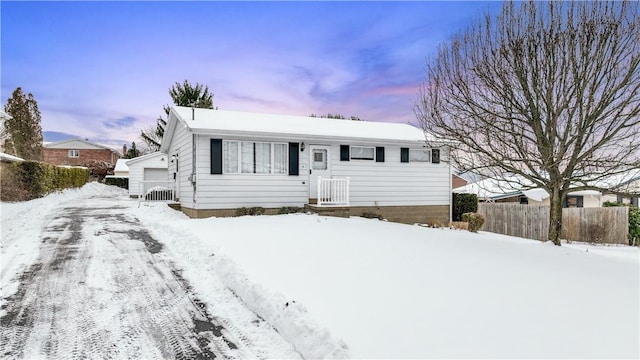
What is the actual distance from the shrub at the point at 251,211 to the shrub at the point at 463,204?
8771mm

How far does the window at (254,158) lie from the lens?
1163cm

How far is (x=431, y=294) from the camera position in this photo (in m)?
3.91

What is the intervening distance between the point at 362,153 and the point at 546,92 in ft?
21.4

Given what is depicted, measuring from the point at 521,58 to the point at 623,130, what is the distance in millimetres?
2653

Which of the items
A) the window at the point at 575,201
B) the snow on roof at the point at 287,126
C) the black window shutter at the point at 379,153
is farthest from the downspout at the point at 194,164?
the window at the point at 575,201

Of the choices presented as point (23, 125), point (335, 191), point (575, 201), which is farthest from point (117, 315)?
point (23, 125)

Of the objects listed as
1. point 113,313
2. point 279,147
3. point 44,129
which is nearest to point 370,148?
point 279,147

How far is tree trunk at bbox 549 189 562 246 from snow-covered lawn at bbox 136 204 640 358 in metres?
1.89

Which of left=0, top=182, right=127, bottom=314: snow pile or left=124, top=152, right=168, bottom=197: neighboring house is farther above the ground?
left=124, top=152, right=168, bottom=197: neighboring house

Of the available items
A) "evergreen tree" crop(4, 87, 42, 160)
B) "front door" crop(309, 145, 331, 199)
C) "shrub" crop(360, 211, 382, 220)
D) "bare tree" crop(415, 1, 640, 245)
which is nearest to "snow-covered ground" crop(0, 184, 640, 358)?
"bare tree" crop(415, 1, 640, 245)

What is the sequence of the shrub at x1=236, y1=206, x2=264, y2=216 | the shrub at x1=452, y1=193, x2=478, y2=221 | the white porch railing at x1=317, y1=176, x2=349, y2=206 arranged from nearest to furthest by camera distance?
the shrub at x1=236, y1=206, x2=264, y2=216, the white porch railing at x1=317, y1=176, x2=349, y2=206, the shrub at x1=452, y1=193, x2=478, y2=221

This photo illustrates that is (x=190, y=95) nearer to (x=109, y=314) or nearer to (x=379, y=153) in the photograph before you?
(x=379, y=153)

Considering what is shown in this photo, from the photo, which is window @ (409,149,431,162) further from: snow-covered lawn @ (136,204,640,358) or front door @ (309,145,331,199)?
snow-covered lawn @ (136,204,640,358)

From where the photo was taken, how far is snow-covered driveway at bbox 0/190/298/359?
3.08m
